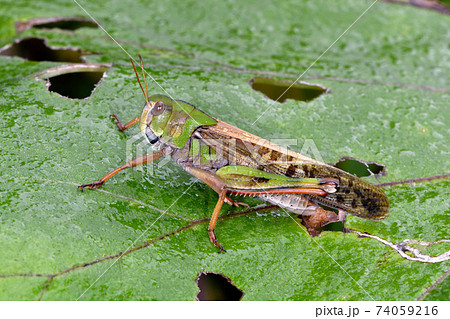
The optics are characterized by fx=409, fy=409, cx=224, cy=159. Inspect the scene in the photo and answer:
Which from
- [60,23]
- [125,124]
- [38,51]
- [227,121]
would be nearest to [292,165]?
[227,121]

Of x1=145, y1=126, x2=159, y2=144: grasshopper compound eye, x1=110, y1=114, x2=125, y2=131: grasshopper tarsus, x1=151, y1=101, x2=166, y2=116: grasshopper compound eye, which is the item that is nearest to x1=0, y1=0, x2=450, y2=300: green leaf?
x1=110, y1=114, x2=125, y2=131: grasshopper tarsus

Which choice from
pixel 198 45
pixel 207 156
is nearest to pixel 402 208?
pixel 207 156

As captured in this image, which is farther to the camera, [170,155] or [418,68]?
[418,68]

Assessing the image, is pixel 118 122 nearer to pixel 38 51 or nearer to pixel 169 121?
pixel 169 121

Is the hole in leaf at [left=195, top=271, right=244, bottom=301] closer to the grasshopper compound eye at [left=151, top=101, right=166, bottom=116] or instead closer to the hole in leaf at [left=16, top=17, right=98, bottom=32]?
the grasshopper compound eye at [left=151, top=101, right=166, bottom=116]

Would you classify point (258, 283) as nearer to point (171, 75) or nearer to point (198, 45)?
point (171, 75)

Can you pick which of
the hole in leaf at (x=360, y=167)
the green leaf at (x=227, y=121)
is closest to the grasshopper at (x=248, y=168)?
the green leaf at (x=227, y=121)

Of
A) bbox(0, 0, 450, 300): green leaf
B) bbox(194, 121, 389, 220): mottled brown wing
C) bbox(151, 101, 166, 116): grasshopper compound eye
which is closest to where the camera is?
bbox(0, 0, 450, 300): green leaf
